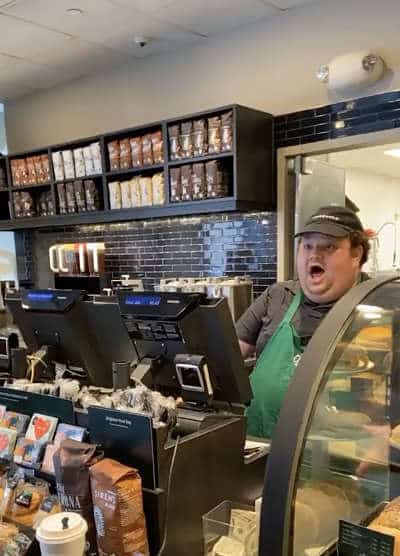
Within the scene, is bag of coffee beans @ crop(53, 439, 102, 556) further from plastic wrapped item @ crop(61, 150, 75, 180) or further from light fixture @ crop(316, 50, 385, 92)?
plastic wrapped item @ crop(61, 150, 75, 180)

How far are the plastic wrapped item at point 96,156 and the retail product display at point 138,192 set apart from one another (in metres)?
0.18

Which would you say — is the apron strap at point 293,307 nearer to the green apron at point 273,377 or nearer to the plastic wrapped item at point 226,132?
the green apron at point 273,377

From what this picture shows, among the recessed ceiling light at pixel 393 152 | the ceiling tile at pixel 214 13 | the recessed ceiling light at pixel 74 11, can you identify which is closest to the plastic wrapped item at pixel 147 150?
the ceiling tile at pixel 214 13

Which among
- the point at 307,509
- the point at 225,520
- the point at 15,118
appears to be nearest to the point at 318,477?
the point at 307,509

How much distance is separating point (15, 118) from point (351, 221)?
15.2 feet

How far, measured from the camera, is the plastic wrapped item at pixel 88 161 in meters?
4.35

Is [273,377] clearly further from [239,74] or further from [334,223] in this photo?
[239,74]

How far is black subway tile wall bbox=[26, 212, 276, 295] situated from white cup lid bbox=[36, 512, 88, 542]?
2.97m

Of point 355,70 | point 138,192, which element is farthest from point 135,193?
point 355,70

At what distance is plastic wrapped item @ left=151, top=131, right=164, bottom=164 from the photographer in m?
3.88

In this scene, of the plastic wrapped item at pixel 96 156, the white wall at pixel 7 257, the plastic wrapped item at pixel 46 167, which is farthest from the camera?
the white wall at pixel 7 257

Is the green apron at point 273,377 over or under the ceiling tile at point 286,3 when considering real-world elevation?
under

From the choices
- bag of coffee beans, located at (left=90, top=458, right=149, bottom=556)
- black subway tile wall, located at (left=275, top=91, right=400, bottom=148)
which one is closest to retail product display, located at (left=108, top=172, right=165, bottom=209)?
black subway tile wall, located at (left=275, top=91, right=400, bottom=148)

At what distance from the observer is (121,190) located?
416 cm
